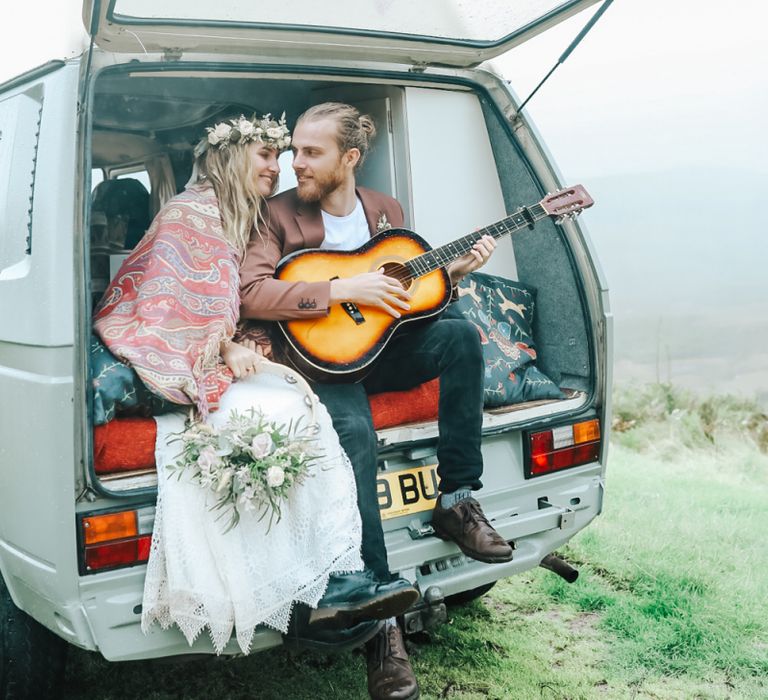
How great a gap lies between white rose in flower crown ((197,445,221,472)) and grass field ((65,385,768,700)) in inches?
41.3

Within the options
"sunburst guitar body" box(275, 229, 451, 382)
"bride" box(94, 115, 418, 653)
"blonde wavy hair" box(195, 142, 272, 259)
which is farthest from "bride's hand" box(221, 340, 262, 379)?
"blonde wavy hair" box(195, 142, 272, 259)

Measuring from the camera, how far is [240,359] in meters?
2.61

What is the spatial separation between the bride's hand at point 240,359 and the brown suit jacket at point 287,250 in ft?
0.55

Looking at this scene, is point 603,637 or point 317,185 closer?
point 317,185

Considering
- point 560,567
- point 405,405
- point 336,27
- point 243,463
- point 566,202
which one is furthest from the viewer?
point 560,567

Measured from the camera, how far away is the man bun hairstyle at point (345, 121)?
320 cm

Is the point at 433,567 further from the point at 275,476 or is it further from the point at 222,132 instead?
the point at 222,132

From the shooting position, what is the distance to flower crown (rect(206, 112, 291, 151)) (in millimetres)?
3068

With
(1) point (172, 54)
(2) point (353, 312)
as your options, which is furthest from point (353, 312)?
(1) point (172, 54)

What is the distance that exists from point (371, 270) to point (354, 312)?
19 centimetres

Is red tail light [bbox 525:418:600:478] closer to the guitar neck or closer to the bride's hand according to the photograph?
the guitar neck

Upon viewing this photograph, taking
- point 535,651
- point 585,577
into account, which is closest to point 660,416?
point 585,577

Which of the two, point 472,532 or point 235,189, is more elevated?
point 235,189

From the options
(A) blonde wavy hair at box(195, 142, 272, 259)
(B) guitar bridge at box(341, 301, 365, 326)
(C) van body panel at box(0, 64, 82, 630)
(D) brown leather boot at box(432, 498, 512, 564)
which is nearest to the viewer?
(C) van body panel at box(0, 64, 82, 630)
